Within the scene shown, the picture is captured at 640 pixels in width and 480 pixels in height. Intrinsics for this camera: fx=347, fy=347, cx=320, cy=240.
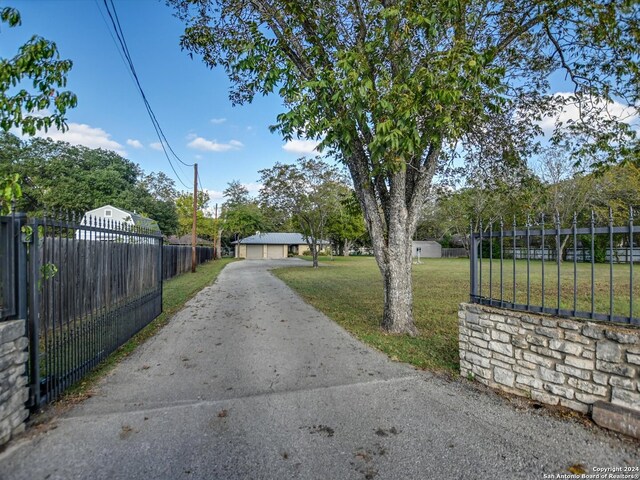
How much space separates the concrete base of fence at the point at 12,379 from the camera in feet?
9.09

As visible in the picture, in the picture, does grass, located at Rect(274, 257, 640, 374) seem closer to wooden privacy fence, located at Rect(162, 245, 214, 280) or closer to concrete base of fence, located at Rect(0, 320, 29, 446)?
concrete base of fence, located at Rect(0, 320, 29, 446)

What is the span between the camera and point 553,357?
3455mm

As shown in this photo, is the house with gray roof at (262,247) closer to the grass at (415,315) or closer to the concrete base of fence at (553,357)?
the grass at (415,315)

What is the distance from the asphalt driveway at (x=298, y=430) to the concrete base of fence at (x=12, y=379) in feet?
0.60

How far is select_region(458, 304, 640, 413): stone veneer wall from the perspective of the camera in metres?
3.04

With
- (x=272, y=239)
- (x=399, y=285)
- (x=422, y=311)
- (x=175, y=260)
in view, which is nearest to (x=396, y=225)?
(x=399, y=285)

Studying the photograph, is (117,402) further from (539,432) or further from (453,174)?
(453,174)

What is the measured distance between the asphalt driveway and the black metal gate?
0.48 metres

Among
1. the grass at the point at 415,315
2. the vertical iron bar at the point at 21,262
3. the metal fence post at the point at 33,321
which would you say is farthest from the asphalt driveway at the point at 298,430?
the vertical iron bar at the point at 21,262

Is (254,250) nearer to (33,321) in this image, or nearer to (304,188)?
(304,188)

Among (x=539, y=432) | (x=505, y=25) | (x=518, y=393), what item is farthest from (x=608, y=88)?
(x=539, y=432)

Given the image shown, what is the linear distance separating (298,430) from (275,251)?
45317 mm

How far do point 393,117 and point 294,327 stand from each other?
173 inches

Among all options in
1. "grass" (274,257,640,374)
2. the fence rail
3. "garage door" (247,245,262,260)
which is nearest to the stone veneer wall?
"grass" (274,257,640,374)
